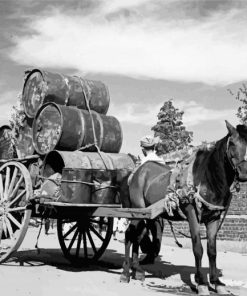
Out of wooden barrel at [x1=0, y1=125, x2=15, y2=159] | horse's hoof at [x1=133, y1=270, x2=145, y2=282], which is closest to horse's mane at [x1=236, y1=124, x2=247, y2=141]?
horse's hoof at [x1=133, y1=270, x2=145, y2=282]

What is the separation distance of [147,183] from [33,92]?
8.94 feet

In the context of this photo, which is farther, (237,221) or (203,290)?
(237,221)

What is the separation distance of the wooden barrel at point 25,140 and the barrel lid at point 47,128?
35cm

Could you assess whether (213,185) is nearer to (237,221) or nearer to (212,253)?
(212,253)

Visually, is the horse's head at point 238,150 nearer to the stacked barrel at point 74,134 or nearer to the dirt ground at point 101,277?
the dirt ground at point 101,277

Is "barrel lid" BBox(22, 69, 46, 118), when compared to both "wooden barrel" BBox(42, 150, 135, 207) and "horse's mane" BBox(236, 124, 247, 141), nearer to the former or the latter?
"wooden barrel" BBox(42, 150, 135, 207)

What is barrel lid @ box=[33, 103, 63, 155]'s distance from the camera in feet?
27.8

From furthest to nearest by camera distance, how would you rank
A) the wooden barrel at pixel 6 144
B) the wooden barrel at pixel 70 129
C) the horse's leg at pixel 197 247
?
1. the wooden barrel at pixel 6 144
2. the wooden barrel at pixel 70 129
3. the horse's leg at pixel 197 247

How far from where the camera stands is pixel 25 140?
30.7ft

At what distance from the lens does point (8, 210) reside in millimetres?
Result: 8805

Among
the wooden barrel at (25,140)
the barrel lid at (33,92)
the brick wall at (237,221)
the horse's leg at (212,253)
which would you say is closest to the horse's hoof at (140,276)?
the horse's leg at (212,253)

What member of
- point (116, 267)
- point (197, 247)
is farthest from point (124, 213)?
point (116, 267)

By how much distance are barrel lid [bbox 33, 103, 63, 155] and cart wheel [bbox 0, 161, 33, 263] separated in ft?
1.62

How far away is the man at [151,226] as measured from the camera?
344 inches
